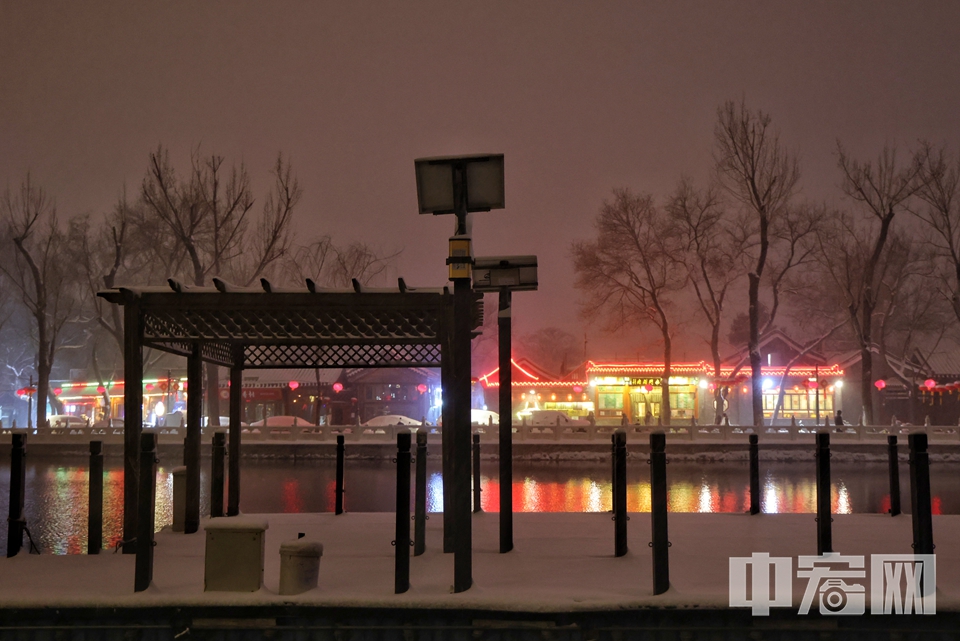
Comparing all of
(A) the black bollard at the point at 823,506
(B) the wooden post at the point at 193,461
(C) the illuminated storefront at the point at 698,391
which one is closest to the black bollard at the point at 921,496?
(A) the black bollard at the point at 823,506

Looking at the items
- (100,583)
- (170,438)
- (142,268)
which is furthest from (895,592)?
(142,268)

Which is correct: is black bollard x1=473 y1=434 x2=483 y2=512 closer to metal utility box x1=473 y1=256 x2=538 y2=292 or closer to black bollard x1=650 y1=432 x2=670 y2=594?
metal utility box x1=473 y1=256 x2=538 y2=292

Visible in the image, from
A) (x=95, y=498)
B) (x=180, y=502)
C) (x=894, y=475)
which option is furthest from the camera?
(x=894, y=475)

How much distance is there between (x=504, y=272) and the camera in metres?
9.21

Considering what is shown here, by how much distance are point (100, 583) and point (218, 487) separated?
11.5 ft

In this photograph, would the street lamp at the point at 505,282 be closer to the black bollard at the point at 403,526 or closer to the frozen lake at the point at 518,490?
the black bollard at the point at 403,526

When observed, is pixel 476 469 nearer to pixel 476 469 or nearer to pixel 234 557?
pixel 476 469

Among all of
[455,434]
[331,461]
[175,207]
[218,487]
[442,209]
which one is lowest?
[331,461]

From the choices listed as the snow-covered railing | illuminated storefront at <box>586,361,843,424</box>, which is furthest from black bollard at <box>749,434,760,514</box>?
illuminated storefront at <box>586,361,843,424</box>

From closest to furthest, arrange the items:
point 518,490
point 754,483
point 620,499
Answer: point 620,499 < point 754,483 < point 518,490

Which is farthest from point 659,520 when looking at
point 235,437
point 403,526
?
point 235,437

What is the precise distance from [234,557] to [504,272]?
4495 mm

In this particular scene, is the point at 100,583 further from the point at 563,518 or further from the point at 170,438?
the point at 170,438

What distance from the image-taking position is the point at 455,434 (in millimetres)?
6469
